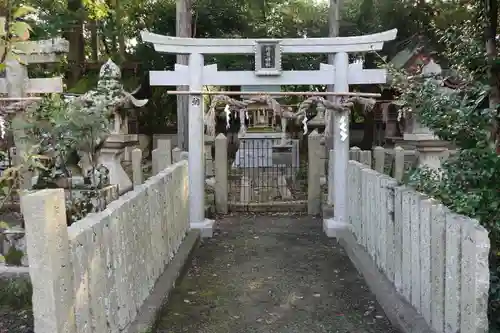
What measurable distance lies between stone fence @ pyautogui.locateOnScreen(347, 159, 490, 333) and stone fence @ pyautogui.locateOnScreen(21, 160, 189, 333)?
2.20 metres

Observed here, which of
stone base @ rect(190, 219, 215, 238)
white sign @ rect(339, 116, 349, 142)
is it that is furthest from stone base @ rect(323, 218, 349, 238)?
stone base @ rect(190, 219, 215, 238)

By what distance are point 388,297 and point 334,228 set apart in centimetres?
302

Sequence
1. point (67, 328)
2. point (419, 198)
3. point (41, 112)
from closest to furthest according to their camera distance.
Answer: point (67, 328) → point (419, 198) → point (41, 112)

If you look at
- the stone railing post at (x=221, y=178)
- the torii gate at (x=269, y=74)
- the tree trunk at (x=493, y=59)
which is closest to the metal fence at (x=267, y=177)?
the stone railing post at (x=221, y=178)

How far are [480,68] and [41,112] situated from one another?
4.94 m

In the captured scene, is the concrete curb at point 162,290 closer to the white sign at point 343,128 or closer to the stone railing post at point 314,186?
the white sign at point 343,128

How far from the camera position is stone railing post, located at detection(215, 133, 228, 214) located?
891 cm

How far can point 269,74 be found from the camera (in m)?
7.11

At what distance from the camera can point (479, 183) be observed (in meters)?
3.31

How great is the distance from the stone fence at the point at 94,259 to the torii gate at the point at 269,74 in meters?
2.53

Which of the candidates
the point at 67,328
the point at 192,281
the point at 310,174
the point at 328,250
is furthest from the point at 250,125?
the point at 67,328

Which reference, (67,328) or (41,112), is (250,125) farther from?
(67,328)

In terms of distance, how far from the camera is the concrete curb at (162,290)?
142 inches

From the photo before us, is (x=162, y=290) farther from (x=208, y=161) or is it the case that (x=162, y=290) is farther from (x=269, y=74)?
(x=208, y=161)
